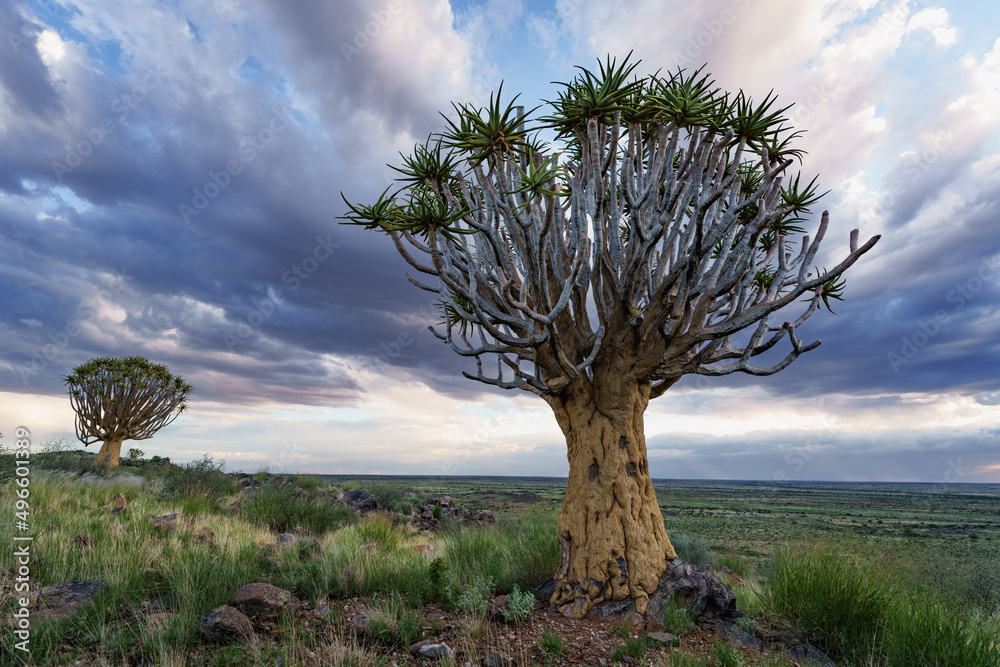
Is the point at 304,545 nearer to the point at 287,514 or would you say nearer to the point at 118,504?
the point at 287,514

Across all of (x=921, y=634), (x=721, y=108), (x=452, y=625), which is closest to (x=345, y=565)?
(x=452, y=625)

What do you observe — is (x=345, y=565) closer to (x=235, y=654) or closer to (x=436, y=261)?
(x=235, y=654)

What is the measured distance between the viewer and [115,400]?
19.9 m

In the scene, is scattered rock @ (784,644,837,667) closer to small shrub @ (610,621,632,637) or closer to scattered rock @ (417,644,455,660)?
small shrub @ (610,621,632,637)

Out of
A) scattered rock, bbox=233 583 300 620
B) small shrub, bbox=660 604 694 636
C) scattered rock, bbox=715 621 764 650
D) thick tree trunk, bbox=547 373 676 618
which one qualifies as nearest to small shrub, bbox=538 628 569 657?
thick tree trunk, bbox=547 373 676 618

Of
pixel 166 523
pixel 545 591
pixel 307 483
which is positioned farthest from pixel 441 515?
pixel 545 591

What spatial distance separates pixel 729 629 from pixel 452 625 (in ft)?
9.58

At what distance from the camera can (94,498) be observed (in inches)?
451

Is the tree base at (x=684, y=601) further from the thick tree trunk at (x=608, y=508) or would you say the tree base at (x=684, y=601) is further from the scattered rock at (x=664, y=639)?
the scattered rock at (x=664, y=639)

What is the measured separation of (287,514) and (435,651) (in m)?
8.18

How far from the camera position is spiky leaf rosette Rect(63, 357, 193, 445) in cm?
1980

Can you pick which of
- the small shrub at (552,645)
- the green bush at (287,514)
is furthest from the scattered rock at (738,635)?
the green bush at (287,514)

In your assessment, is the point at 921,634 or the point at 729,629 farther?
the point at 729,629

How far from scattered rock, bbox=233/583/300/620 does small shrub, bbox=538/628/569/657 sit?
8.40 ft
